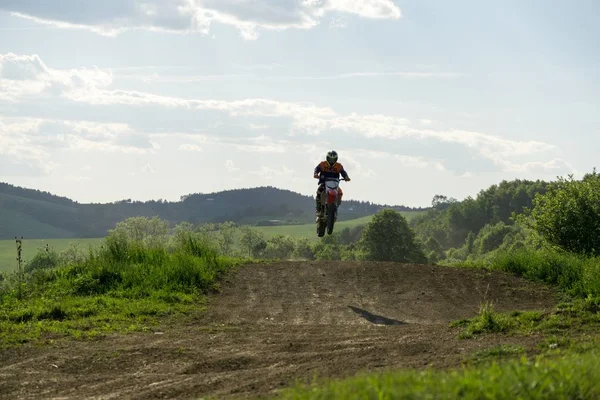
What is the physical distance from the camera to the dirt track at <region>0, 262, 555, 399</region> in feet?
32.1

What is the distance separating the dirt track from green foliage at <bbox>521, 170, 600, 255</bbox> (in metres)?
3.79

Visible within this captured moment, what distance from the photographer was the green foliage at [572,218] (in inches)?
934

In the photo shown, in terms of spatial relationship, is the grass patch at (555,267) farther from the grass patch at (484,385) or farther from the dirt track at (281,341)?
the grass patch at (484,385)

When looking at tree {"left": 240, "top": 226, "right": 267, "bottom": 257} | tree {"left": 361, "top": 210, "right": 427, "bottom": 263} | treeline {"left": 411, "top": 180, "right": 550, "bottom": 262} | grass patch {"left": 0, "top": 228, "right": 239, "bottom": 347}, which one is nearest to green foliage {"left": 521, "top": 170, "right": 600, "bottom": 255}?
grass patch {"left": 0, "top": 228, "right": 239, "bottom": 347}

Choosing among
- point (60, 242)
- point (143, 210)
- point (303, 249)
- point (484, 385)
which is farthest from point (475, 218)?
point (484, 385)

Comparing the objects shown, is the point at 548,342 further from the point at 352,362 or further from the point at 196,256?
the point at 196,256

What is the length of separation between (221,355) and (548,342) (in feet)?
15.2

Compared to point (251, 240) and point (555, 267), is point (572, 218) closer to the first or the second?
point (555, 267)

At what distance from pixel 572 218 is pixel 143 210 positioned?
168058mm

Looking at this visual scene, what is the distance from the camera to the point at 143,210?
186000 mm

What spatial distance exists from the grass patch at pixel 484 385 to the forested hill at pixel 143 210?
14992cm

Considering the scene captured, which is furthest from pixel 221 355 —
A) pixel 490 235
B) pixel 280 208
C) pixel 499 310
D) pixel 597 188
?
pixel 280 208

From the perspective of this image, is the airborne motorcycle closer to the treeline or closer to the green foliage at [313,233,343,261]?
the green foliage at [313,233,343,261]

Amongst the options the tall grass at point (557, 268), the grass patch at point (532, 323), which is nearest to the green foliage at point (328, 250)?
the tall grass at point (557, 268)
